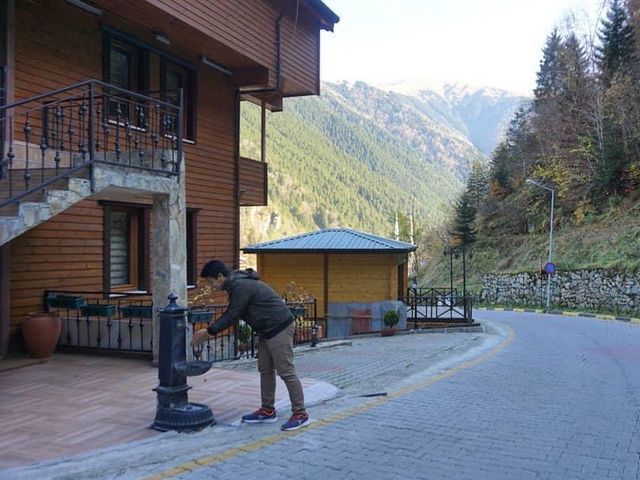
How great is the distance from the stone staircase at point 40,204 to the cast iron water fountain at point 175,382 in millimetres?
1853

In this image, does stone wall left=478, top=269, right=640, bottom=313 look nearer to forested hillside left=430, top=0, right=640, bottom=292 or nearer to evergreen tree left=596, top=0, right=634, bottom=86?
forested hillside left=430, top=0, right=640, bottom=292

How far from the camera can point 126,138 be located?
10.7 m

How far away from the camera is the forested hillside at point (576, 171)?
36000 millimetres

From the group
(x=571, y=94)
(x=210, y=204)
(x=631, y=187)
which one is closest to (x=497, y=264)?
(x=631, y=187)

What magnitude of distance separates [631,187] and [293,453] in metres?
37.4

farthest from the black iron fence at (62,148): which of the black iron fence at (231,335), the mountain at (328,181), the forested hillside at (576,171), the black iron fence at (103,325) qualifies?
the mountain at (328,181)

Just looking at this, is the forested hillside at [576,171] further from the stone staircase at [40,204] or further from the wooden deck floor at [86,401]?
the stone staircase at [40,204]

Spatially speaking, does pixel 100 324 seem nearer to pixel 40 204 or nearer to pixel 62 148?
pixel 62 148

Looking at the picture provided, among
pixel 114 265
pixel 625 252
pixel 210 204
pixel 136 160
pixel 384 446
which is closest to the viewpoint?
pixel 384 446

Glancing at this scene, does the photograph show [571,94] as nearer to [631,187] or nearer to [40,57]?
[631,187]

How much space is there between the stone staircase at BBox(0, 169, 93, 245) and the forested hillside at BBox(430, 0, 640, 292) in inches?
1110

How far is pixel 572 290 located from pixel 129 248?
27.4 metres

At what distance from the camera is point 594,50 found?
4794 cm

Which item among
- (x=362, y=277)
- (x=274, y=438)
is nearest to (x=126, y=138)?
(x=274, y=438)
